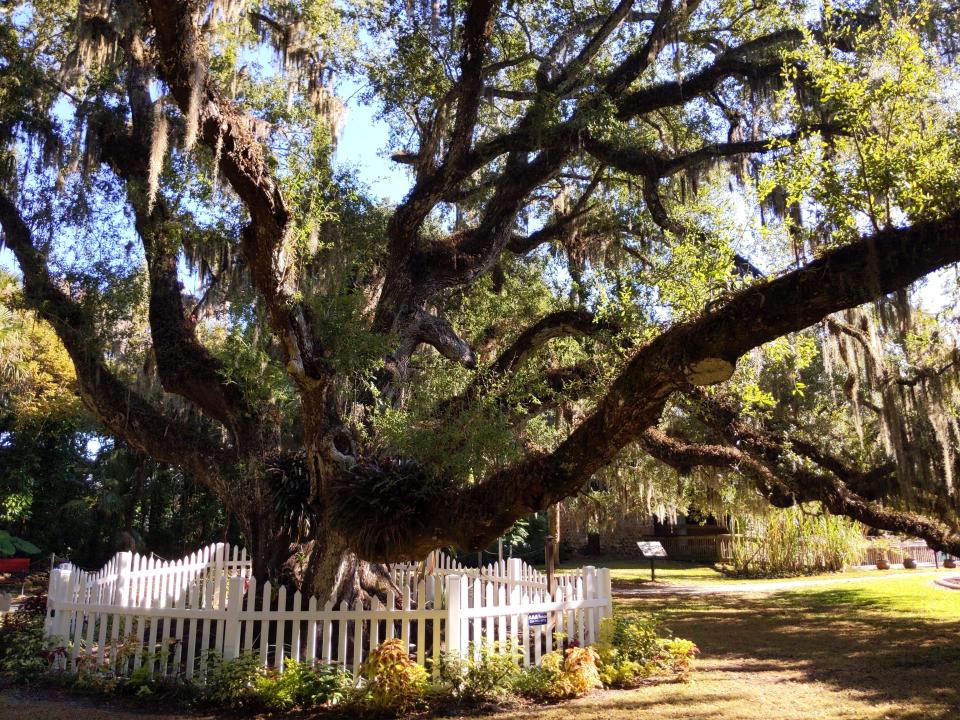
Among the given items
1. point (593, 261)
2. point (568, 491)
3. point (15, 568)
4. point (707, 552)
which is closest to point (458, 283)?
point (593, 261)

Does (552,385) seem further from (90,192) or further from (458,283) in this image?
→ (90,192)

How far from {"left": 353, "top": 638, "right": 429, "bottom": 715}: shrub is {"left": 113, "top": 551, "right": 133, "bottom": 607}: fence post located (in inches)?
115

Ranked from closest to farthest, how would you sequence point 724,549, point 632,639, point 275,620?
point 275,620 → point 632,639 → point 724,549

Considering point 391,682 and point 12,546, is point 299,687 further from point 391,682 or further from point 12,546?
point 12,546

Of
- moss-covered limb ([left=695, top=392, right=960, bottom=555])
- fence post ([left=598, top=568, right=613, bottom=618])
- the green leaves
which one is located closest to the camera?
fence post ([left=598, top=568, right=613, bottom=618])

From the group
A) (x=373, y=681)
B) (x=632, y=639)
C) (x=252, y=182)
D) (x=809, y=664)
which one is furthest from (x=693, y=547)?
(x=252, y=182)

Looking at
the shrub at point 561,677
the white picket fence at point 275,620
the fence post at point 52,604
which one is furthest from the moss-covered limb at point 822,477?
the fence post at point 52,604

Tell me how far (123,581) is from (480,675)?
4369 millimetres

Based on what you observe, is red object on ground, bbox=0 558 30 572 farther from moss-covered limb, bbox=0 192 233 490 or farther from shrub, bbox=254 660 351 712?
shrub, bbox=254 660 351 712

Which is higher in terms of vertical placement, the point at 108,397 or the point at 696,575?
the point at 108,397

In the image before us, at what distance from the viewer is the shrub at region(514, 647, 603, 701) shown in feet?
21.3

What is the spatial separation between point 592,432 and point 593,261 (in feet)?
23.3

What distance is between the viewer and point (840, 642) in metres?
9.41

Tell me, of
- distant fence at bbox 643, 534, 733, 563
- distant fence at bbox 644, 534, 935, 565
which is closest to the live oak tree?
distant fence at bbox 644, 534, 935, 565
